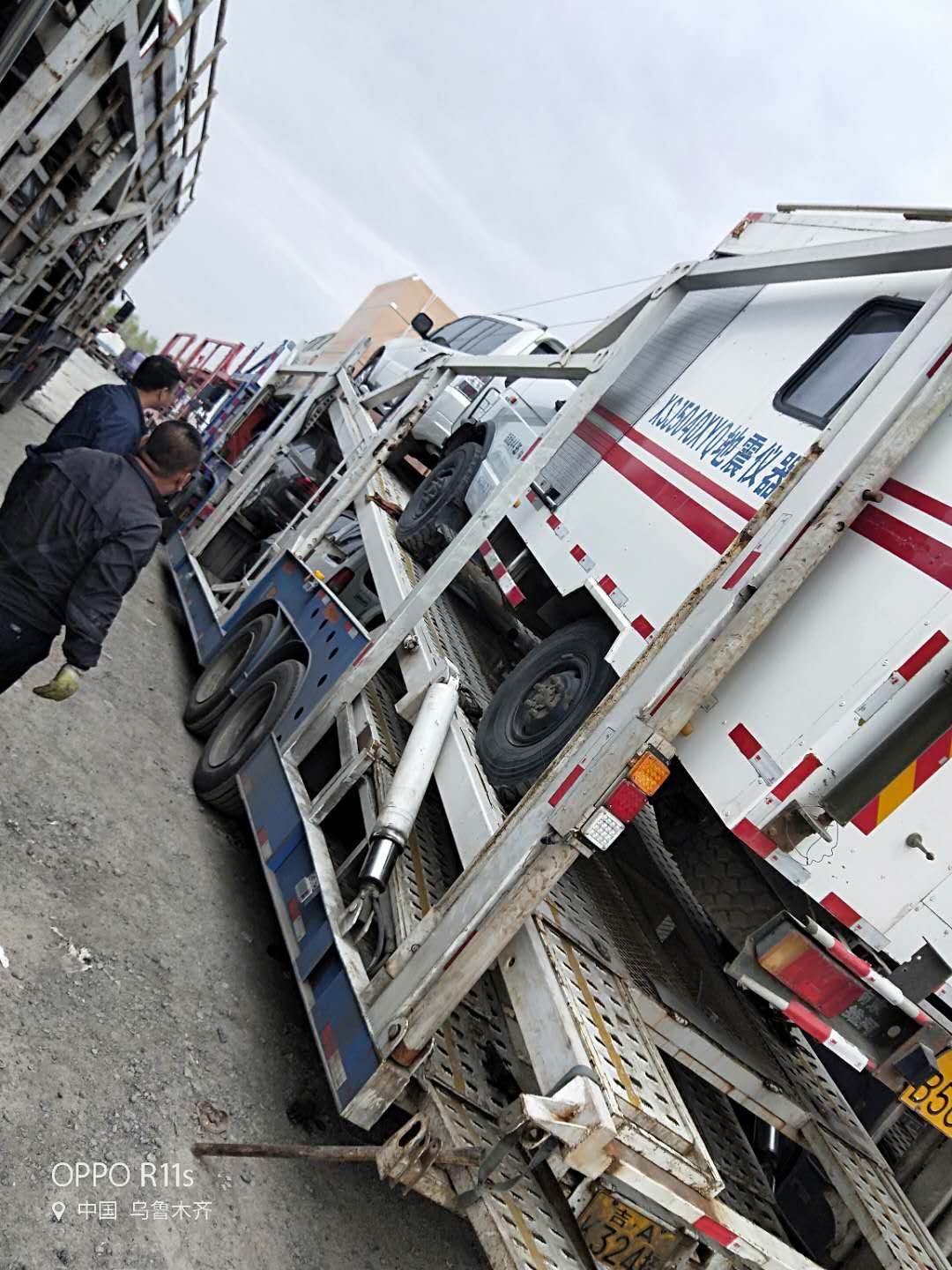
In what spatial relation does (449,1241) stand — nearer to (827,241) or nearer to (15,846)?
(15,846)

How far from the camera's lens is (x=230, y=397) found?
14.3 meters

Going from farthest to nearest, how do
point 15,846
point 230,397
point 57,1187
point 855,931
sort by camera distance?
point 230,397 < point 15,846 < point 855,931 < point 57,1187

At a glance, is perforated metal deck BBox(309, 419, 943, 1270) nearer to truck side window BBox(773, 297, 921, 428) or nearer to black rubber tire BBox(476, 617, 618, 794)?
black rubber tire BBox(476, 617, 618, 794)

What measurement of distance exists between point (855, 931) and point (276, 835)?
2.53m

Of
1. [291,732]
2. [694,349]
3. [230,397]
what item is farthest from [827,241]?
[230,397]

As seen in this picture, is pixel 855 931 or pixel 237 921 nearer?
pixel 855 931

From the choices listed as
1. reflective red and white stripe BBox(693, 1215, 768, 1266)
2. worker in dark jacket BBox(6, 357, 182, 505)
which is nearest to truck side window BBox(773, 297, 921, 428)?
reflective red and white stripe BBox(693, 1215, 768, 1266)

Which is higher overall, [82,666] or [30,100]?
[30,100]

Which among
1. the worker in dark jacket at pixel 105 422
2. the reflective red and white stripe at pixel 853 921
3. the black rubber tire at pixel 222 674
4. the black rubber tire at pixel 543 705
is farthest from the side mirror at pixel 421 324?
the reflective red and white stripe at pixel 853 921

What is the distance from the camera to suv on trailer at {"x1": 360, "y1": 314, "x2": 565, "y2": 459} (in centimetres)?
805

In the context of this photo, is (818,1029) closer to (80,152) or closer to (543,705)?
(543,705)

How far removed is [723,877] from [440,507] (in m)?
3.68

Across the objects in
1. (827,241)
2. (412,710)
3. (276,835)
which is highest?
(827,241)

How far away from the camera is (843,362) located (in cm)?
389
